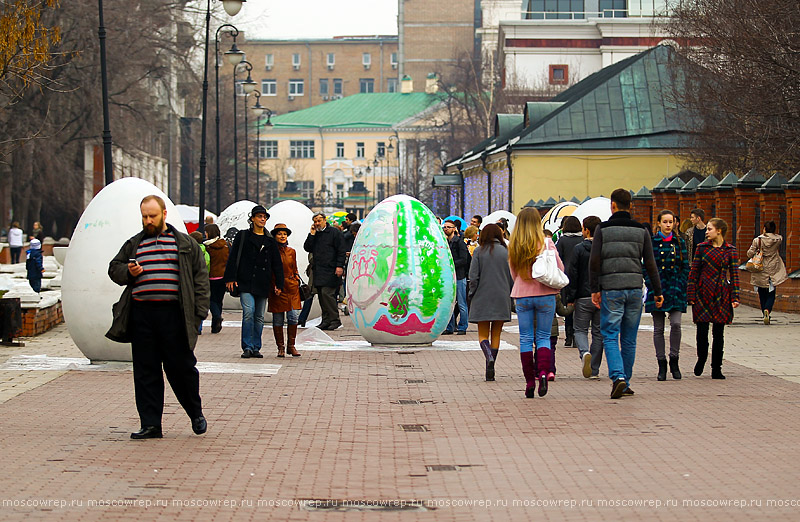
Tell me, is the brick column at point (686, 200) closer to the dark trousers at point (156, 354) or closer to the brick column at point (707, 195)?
the brick column at point (707, 195)

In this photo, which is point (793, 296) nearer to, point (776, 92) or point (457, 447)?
point (776, 92)

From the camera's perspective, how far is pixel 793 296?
25.1m

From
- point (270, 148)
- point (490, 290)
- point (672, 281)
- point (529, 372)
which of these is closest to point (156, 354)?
point (529, 372)

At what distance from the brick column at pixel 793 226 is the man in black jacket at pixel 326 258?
29.4ft

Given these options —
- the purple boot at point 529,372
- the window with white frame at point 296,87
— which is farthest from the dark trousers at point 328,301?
the window with white frame at point 296,87

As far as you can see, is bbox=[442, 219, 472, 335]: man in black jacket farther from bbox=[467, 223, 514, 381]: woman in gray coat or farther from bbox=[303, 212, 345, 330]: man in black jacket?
bbox=[467, 223, 514, 381]: woman in gray coat

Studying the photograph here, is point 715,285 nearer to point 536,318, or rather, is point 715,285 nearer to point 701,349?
point 701,349

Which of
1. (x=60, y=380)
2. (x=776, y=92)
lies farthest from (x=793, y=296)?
(x=60, y=380)

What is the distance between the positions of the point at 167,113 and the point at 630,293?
61.9 metres

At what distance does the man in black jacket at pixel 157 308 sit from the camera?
33.5 feet

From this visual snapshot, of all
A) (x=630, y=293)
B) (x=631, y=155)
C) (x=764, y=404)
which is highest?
(x=631, y=155)

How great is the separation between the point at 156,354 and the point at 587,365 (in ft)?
19.2

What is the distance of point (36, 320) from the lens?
20.3 metres

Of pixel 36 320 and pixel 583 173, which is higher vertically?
pixel 583 173
